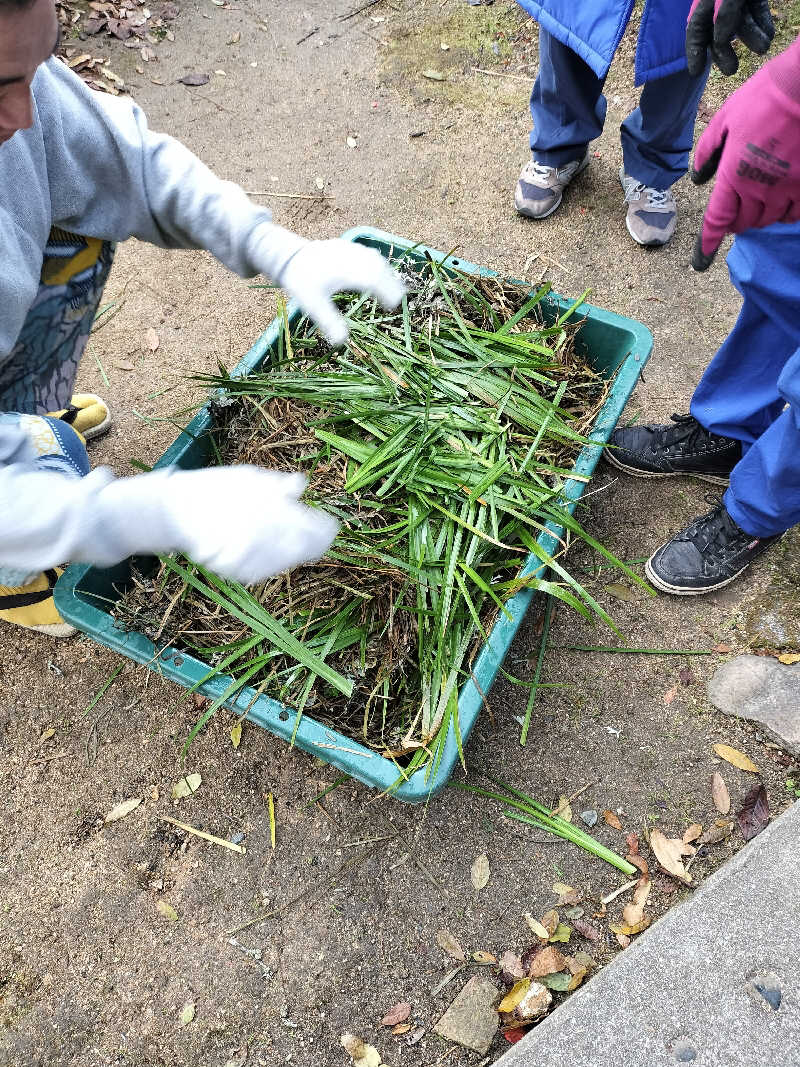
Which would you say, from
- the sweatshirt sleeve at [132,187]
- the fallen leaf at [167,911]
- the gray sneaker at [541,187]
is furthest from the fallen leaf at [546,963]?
the gray sneaker at [541,187]

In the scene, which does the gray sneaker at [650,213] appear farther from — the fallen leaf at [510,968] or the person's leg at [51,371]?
the fallen leaf at [510,968]

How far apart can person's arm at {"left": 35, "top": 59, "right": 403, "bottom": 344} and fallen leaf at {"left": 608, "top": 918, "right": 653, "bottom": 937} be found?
1.39 m

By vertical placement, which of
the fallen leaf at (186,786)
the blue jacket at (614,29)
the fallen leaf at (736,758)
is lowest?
the fallen leaf at (186,786)

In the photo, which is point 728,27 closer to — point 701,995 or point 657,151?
point 657,151

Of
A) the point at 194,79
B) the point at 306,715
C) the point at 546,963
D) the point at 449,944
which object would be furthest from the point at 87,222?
the point at 194,79

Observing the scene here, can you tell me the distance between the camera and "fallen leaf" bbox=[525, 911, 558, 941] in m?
1.57

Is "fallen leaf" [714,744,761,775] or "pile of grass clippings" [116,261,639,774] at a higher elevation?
"pile of grass clippings" [116,261,639,774]

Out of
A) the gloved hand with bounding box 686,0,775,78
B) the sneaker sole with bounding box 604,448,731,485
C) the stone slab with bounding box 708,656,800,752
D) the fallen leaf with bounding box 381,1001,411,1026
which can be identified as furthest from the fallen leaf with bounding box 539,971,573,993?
the gloved hand with bounding box 686,0,775,78

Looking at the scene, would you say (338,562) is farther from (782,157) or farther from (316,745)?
(782,157)

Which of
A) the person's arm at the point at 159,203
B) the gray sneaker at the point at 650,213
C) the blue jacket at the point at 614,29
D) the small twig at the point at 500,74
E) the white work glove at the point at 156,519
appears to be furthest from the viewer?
the small twig at the point at 500,74

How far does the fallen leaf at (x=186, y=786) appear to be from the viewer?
1.77 meters

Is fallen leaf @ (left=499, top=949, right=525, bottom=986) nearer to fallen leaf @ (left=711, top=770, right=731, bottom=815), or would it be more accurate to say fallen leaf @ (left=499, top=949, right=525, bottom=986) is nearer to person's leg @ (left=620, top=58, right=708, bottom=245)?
fallen leaf @ (left=711, top=770, right=731, bottom=815)

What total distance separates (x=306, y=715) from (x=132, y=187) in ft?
3.77

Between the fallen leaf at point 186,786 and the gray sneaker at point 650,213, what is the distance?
7.33 feet
